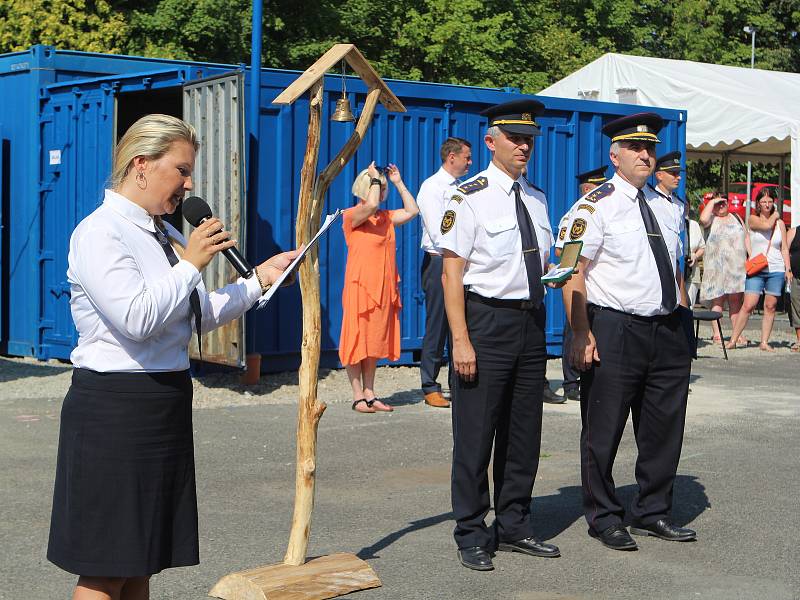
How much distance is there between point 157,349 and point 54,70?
1042 cm

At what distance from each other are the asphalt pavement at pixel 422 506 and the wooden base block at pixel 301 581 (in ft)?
0.58

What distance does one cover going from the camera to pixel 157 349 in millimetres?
3916

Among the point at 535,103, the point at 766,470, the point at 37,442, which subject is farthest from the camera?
the point at 37,442

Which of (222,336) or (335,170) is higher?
(335,170)

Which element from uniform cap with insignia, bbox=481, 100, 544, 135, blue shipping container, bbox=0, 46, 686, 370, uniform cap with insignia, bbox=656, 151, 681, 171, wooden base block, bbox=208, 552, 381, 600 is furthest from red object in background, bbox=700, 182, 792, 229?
wooden base block, bbox=208, 552, 381, 600

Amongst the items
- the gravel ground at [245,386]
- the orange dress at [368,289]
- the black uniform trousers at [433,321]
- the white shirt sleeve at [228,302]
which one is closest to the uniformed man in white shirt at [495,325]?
the white shirt sleeve at [228,302]

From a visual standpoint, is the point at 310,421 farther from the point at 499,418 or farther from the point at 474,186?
the point at 474,186

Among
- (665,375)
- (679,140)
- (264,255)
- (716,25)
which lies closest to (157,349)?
(665,375)

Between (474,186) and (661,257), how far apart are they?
1058mm

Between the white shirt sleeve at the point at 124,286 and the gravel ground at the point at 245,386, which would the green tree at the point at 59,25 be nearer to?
the gravel ground at the point at 245,386

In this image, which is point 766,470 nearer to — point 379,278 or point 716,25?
point 379,278

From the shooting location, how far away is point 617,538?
6.32m

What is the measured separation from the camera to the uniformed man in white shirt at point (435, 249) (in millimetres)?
10445

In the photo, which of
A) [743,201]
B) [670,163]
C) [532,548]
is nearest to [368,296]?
[670,163]
